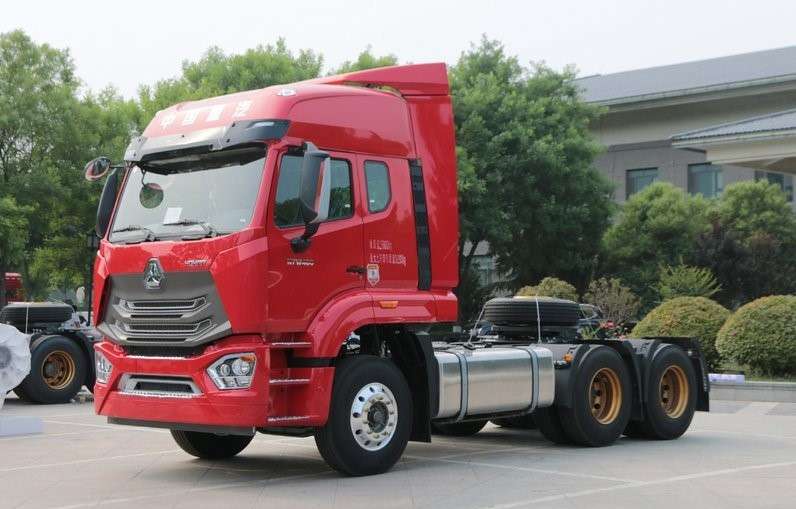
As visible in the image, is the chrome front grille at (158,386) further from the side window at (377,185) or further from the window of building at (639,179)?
the window of building at (639,179)

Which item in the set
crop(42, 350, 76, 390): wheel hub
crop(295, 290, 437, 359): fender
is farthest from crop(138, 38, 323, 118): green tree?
crop(295, 290, 437, 359): fender

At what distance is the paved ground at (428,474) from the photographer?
916cm

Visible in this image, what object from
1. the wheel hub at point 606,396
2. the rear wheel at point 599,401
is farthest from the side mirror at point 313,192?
the wheel hub at point 606,396

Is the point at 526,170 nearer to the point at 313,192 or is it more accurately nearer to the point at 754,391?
the point at 754,391

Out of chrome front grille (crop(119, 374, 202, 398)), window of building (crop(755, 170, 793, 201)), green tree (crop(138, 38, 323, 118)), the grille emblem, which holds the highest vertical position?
green tree (crop(138, 38, 323, 118))

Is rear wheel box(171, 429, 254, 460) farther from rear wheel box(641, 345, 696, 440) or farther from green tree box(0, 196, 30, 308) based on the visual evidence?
green tree box(0, 196, 30, 308)

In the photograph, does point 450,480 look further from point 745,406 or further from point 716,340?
point 716,340

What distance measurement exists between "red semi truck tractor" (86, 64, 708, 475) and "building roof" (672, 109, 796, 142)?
17.0m

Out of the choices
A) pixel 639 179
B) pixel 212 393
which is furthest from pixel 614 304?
pixel 639 179

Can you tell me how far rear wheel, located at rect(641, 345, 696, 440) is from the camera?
13250 mm

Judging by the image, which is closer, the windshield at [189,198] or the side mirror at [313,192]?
the side mirror at [313,192]

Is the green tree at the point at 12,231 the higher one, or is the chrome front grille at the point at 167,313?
the green tree at the point at 12,231

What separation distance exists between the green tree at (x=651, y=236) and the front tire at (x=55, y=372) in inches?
1019

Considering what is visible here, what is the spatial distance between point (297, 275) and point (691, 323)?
12860 millimetres
